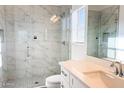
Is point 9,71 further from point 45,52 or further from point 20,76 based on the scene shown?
point 45,52

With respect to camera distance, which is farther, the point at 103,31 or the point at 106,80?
the point at 103,31

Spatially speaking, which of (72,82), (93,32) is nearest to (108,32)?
(93,32)

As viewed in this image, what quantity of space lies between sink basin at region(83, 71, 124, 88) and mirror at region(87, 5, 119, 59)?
0.29 metres

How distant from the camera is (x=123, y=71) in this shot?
1.58 metres

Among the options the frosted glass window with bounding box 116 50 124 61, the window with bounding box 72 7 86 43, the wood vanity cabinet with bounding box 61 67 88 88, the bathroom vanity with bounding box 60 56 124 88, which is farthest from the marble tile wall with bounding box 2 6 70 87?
the frosted glass window with bounding box 116 50 124 61

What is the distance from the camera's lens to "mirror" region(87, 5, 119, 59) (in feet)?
6.01

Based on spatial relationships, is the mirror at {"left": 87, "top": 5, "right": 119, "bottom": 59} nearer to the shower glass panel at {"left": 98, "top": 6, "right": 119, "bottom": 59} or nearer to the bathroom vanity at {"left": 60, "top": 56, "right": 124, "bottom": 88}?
the shower glass panel at {"left": 98, "top": 6, "right": 119, "bottom": 59}

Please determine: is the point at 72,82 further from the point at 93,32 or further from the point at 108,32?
the point at 93,32

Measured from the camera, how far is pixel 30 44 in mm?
4062

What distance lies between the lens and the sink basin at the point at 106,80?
1.37 m

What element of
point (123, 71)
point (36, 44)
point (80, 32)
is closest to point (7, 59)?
point (36, 44)

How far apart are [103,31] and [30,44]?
2398 mm

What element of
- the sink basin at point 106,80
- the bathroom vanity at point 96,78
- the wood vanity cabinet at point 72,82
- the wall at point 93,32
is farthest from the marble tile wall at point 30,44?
the sink basin at point 106,80
